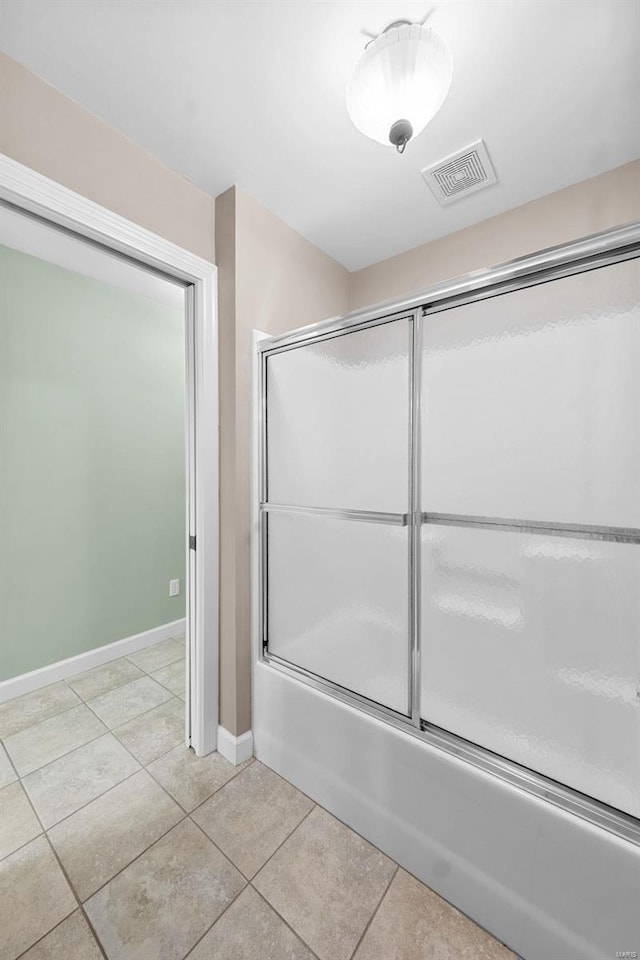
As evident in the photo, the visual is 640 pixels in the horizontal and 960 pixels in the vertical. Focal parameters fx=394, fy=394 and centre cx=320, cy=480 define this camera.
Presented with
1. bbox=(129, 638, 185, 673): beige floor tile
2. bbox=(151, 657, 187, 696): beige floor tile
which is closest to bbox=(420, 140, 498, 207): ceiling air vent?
bbox=(151, 657, 187, 696): beige floor tile

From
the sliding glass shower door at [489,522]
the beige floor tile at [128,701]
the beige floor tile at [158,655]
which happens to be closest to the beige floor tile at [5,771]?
the beige floor tile at [128,701]

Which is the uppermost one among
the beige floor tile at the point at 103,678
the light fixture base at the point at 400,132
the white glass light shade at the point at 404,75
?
the white glass light shade at the point at 404,75

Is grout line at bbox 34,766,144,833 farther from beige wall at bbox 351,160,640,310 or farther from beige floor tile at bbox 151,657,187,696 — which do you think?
beige wall at bbox 351,160,640,310

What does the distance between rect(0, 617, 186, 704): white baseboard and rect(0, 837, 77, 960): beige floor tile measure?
115cm

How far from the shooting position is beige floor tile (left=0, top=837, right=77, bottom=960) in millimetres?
1106

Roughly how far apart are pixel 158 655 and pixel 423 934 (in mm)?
2183

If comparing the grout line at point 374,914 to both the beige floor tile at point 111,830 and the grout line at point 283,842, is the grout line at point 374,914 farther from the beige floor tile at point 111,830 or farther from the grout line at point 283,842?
the beige floor tile at point 111,830

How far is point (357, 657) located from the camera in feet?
4.81

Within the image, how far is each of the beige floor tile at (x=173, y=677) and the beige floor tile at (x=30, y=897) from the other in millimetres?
988

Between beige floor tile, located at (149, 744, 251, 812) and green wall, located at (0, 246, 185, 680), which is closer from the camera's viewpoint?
beige floor tile, located at (149, 744, 251, 812)

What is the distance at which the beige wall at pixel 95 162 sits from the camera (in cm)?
127

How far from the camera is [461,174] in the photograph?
5.52 feet

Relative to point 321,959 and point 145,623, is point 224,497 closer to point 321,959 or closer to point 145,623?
point 321,959

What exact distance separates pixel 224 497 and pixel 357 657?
34.6 inches
